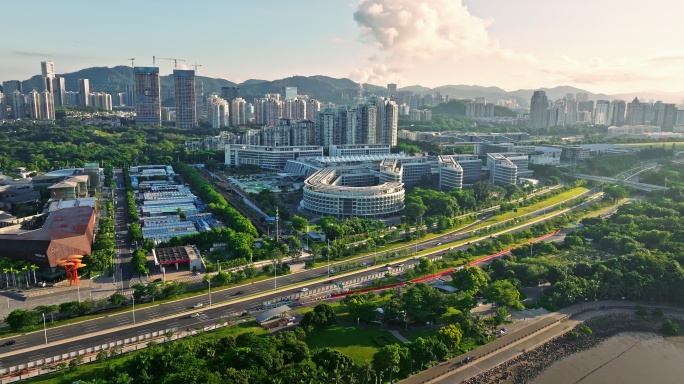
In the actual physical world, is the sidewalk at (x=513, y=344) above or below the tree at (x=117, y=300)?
below

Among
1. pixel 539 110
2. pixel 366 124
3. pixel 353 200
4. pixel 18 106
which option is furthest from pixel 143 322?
pixel 539 110

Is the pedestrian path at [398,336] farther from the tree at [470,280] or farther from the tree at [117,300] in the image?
the tree at [117,300]

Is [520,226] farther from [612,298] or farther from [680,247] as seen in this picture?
[612,298]

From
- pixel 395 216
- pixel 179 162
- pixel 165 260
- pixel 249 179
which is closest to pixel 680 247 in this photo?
pixel 395 216

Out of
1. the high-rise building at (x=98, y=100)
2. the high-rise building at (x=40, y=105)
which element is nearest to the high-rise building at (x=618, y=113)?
the high-rise building at (x=40, y=105)

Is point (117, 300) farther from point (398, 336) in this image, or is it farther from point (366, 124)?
point (366, 124)

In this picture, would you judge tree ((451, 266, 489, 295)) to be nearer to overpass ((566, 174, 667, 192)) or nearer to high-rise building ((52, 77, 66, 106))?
overpass ((566, 174, 667, 192))
